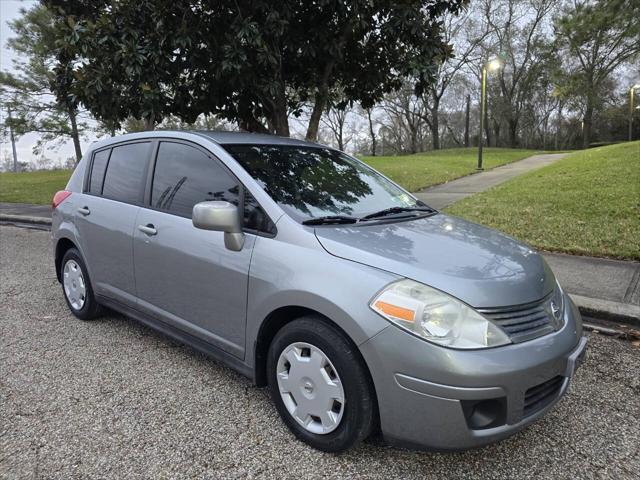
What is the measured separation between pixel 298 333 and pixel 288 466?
0.64 m

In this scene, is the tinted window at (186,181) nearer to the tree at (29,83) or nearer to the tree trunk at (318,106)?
the tree trunk at (318,106)

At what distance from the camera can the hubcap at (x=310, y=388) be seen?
2.22 m

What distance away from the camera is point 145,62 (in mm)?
5980

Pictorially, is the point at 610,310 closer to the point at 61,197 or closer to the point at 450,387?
the point at 450,387

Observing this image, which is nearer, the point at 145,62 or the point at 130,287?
the point at 130,287

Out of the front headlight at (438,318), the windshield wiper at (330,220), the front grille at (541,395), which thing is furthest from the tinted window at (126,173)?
the front grille at (541,395)

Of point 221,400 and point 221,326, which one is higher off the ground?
point 221,326

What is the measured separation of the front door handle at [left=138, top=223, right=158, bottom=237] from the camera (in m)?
3.16

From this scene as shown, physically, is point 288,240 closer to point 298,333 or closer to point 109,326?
point 298,333

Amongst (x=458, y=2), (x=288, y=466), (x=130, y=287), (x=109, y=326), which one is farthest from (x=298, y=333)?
(x=458, y=2)

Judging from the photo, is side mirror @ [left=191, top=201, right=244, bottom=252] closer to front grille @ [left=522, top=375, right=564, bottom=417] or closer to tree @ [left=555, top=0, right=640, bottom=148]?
front grille @ [left=522, top=375, right=564, bottom=417]

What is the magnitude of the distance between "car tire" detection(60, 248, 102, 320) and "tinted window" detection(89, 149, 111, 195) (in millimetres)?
600

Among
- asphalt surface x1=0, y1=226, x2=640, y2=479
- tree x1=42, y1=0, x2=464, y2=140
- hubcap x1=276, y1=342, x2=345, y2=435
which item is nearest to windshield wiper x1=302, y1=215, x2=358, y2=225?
hubcap x1=276, y1=342, x2=345, y2=435

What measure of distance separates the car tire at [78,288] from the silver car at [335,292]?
553mm
